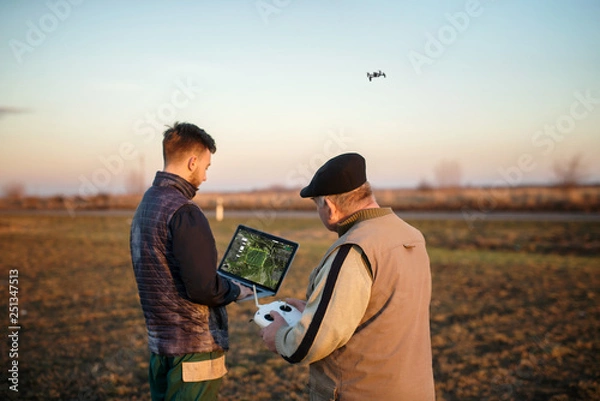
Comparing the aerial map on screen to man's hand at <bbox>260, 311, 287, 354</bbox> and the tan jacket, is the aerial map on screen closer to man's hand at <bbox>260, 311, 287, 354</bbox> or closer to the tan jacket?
man's hand at <bbox>260, 311, 287, 354</bbox>

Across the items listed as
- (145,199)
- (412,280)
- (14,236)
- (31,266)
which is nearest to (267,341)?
(412,280)

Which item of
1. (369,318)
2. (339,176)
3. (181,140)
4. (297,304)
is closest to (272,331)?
(297,304)

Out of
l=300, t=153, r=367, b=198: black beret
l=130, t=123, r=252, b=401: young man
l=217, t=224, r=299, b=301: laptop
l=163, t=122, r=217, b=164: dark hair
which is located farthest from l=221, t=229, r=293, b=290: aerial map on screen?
l=300, t=153, r=367, b=198: black beret

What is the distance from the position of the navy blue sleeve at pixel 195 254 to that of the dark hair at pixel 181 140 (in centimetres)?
32

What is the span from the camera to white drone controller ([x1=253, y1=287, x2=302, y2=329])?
2.36 metres

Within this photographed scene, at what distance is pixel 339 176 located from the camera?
2172 millimetres

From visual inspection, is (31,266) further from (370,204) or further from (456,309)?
(370,204)

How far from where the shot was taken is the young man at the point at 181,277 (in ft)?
8.28

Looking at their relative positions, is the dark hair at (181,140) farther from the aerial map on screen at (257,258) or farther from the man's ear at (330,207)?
the man's ear at (330,207)

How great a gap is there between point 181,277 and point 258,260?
1.50ft

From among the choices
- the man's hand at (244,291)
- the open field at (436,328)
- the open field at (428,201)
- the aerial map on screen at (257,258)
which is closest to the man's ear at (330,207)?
the aerial map on screen at (257,258)

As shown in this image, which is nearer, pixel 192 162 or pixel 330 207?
pixel 330 207

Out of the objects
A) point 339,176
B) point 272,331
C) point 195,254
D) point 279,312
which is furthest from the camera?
point 195,254

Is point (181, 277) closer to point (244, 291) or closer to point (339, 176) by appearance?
point (244, 291)
